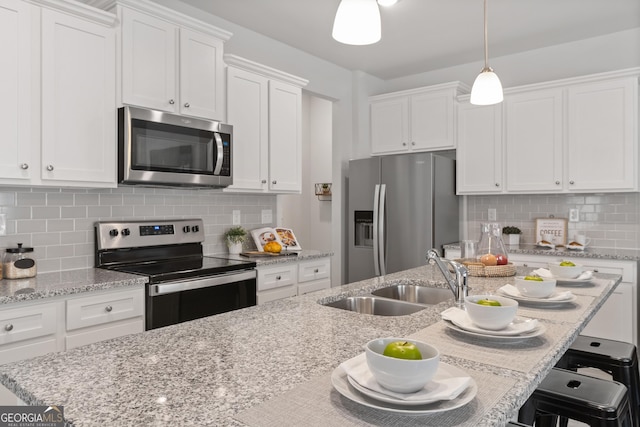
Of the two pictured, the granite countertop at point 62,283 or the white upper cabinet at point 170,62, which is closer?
the granite countertop at point 62,283

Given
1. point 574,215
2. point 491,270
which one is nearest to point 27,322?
point 491,270

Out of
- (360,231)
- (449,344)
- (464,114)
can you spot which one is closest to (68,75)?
(449,344)

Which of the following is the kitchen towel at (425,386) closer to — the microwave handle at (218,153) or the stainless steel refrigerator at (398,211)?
the microwave handle at (218,153)

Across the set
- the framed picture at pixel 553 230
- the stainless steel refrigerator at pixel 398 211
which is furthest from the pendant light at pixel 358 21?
the framed picture at pixel 553 230

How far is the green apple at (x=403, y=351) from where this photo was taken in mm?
839

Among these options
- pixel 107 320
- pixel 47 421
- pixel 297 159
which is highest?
pixel 297 159

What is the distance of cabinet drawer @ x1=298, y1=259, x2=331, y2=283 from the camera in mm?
3510

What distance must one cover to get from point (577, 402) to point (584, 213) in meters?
3.12

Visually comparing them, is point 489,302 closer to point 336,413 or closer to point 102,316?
point 336,413

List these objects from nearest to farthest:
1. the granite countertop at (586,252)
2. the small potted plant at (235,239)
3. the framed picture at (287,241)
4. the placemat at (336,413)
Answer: the placemat at (336,413)
the granite countertop at (586,252)
the small potted plant at (235,239)
the framed picture at (287,241)

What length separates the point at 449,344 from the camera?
47.9 inches

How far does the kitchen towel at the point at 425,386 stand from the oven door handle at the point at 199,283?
1765 mm

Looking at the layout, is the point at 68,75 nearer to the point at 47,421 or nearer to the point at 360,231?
the point at 47,421

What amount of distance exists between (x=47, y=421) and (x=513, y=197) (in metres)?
4.41
